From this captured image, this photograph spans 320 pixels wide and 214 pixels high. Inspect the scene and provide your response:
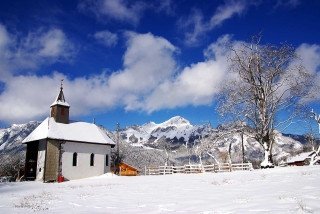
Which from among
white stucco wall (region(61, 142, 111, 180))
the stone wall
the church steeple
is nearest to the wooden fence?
white stucco wall (region(61, 142, 111, 180))

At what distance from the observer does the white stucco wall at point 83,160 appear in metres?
29.9

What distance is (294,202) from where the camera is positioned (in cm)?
616

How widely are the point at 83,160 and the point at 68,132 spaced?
4218 millimetres

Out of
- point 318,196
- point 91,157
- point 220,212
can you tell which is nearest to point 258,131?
point 318,196

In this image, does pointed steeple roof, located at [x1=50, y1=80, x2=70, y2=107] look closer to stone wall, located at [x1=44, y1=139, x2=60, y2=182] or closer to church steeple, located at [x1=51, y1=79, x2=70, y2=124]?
church steeple, located at [x1=51, y1=79, x2=70, y2=124]

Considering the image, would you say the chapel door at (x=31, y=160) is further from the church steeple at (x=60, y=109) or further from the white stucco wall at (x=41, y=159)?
the church steeple at (x=60, y=109)

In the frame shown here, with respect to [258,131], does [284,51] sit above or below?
above

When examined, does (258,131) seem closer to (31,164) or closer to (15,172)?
(31,164)

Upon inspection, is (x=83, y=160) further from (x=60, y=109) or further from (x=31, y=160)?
(x=60, y=109)

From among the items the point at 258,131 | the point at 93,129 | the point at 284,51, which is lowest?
the point at 258,131

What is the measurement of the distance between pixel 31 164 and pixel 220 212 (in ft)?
105

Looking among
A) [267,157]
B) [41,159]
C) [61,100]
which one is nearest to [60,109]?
[61,100]

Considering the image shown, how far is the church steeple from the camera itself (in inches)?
1297

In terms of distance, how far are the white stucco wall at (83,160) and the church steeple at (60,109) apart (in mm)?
4437
